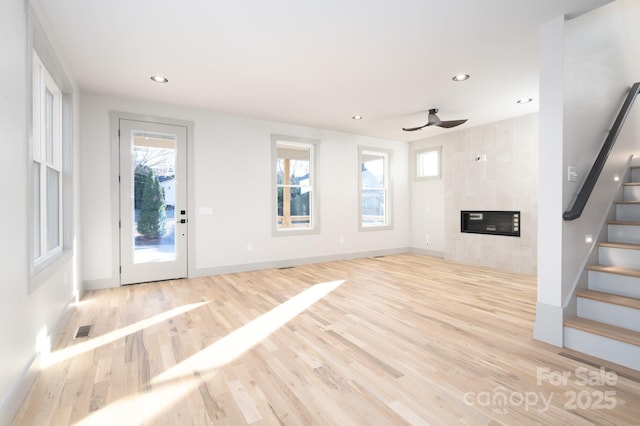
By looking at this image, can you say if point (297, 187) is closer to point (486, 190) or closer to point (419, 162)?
point (419, 162)

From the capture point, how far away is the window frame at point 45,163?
104 inches

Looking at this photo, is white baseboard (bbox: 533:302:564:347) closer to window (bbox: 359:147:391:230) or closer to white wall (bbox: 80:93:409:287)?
white wall (bbox: 80:93:409:287)

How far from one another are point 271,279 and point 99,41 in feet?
11.9

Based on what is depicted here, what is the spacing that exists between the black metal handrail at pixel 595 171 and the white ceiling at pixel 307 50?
1036mm

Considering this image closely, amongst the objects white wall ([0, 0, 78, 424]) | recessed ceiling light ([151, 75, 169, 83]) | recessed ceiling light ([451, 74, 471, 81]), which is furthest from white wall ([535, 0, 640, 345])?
recessed ceiling light ([151, 75, 169, 83])

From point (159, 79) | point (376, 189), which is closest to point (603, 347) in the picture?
point (159, 79)

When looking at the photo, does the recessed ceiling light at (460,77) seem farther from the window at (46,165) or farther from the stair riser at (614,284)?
the window at (46,165)

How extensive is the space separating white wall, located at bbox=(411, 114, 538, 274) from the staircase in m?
2.45

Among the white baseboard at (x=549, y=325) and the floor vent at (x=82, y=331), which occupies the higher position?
the white baseboard at (x=549, y=325)

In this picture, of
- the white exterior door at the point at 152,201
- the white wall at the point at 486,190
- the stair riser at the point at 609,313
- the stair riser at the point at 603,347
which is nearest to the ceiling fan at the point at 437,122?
the white wall at the point at 486,190

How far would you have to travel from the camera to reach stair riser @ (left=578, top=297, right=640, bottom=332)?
234 cm

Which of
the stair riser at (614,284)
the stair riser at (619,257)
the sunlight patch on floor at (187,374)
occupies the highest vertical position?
the stair riser at (619,257)

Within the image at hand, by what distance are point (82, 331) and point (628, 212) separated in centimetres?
552

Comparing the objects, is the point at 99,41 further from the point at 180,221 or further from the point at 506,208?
the point at 506,208
